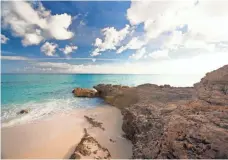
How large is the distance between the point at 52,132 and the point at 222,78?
44.8ft

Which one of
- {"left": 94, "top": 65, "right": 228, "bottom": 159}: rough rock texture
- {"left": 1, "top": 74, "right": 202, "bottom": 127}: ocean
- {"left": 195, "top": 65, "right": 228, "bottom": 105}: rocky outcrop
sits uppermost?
{"left": 195, "top": 65, "right": 228, "bottom": 105}: rocky outcrop

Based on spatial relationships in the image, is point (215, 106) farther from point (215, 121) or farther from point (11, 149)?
point (11, 149)

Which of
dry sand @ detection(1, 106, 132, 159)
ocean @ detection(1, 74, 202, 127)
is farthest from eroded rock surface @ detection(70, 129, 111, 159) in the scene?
ocean @ detection(1, 74, 202, 127)

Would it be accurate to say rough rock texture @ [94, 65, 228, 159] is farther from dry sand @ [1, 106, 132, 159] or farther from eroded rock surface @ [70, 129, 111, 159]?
eroded rock surface @ [70, 129, 111, 159]

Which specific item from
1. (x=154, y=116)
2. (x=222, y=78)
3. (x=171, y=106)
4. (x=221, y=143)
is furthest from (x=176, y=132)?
(x=222, y=78)

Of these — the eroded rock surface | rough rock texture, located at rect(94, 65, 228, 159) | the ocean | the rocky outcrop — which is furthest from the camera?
the ocean

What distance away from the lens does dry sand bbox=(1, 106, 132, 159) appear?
998cm

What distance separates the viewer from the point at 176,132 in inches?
276

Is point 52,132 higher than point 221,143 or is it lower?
lower

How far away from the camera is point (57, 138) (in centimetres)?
1193

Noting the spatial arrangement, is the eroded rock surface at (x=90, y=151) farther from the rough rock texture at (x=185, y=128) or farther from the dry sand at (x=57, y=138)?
the rough rock texture at (x=185, y=128)

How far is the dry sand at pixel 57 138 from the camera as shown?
9977 mm

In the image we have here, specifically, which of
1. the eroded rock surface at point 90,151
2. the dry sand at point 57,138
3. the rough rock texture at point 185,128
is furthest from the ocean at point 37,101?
the rough rock texture at point 185,128

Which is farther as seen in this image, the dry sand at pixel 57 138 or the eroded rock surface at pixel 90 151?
the dry sand at pixel 57 138
